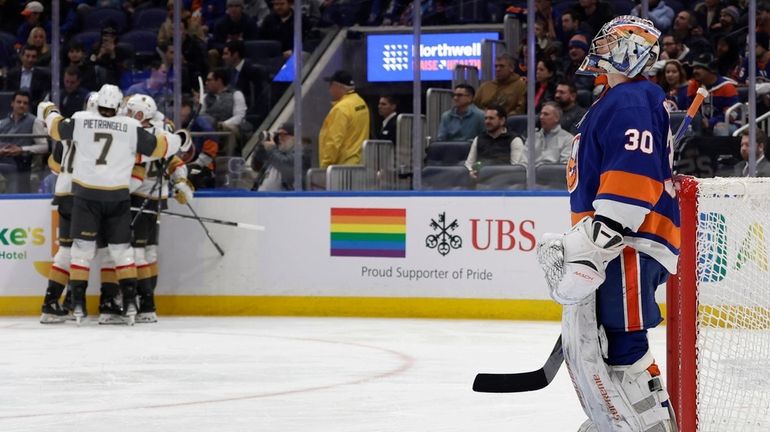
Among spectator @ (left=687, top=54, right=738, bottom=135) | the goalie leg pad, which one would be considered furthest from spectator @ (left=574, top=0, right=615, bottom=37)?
the goalie leg pad

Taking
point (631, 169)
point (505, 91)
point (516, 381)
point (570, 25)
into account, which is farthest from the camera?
point (570, 25)

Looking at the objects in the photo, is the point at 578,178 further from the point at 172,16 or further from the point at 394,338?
the point at 172,16

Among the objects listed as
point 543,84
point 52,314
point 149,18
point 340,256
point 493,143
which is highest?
point 149,18

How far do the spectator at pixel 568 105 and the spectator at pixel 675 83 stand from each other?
0.54m

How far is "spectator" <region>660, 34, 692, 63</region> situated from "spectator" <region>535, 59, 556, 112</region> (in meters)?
0.73

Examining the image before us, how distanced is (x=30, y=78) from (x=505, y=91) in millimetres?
3301

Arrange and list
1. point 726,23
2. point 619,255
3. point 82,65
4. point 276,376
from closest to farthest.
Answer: point 619,255
point 276,376
point 726,23
point 82,65

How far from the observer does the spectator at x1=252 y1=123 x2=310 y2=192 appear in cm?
830

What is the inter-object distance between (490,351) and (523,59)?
2249mm

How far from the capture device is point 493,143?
7961 mm

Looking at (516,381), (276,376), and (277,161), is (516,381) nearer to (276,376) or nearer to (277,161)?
(276,376)

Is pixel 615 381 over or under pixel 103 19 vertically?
under

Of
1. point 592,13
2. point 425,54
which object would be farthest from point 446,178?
point 592,13

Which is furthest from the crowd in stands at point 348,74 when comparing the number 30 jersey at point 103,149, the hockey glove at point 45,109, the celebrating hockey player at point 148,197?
the number 30 jersey at point 103,149
